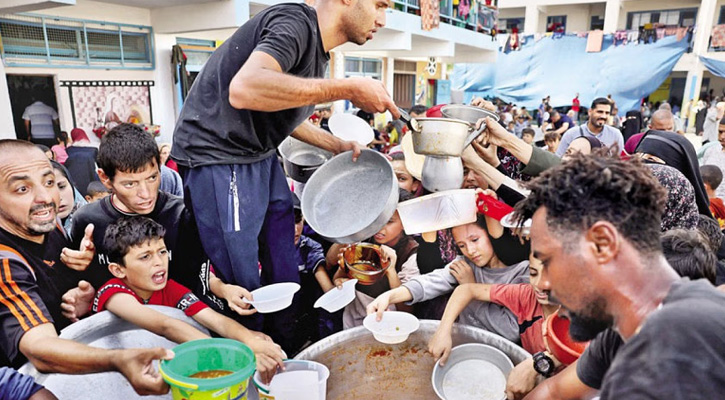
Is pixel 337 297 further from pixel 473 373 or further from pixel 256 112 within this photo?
pixel 256 112

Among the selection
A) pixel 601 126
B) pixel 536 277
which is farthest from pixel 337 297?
pixel 601 126

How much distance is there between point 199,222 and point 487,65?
56.2ft

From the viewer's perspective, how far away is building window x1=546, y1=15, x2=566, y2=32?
70.1ft

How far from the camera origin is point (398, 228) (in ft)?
8.99

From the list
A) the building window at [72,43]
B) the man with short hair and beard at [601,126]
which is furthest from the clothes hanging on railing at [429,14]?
the man with short hair and beard at [601,126]

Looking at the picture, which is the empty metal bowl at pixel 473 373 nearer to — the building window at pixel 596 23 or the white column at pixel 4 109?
the white column at pixel 4 109

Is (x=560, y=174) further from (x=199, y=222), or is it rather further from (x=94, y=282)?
(x=94, y=282)

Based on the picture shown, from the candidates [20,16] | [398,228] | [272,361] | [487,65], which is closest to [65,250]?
[272,361]

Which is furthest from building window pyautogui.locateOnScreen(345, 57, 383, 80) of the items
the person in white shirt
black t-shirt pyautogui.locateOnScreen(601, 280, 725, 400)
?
black t-shirt pyautogui.locateOnScreen(601, 280, 725, 400)

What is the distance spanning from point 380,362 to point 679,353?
158 centimetres

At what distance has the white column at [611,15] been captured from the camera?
19172mm

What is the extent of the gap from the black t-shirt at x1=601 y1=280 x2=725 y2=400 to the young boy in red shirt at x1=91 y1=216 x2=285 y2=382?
1255 mm

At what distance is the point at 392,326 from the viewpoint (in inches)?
82.4

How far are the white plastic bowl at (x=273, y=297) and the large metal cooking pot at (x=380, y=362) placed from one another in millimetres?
332
